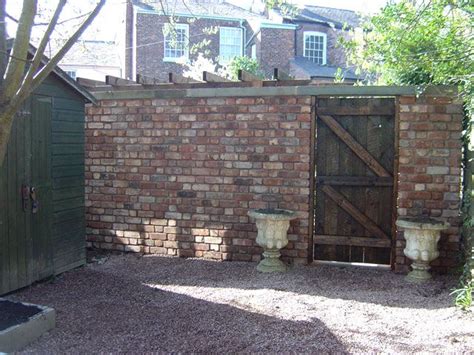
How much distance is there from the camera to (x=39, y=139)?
5434 mm

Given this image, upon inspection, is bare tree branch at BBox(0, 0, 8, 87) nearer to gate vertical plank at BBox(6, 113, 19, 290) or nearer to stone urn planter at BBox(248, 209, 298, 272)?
gate vertical plank at BBox(6, 113, 19, 290)

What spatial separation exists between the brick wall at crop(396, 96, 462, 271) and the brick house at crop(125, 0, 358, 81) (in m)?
14.6

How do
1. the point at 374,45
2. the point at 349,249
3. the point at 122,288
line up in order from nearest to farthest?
1. the point at 122,288
2. the point at 349,249
3. the point at 374,45

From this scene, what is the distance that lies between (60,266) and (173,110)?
245 centimetres

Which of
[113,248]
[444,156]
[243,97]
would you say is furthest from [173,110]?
[444,156]


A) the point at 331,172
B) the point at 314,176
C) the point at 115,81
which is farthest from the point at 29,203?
the point at 331,172

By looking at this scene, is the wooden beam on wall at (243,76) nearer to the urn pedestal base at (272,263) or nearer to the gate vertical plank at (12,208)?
the urn pedestal base at (272,263)

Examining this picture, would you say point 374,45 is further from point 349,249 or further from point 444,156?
point 349,249

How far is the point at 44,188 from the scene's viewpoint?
18.1ft

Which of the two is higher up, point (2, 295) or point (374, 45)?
point (374, 45)

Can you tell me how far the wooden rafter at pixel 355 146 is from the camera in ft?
20.2

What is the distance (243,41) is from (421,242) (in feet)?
59.3

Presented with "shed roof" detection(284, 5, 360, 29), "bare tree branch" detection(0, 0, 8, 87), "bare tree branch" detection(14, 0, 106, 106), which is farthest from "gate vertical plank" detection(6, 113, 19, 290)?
"shed roof" detection(284, 5, 360, 29)

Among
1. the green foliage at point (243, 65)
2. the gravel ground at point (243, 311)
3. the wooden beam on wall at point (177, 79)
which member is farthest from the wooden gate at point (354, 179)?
the green foliage at point (243, 65)
